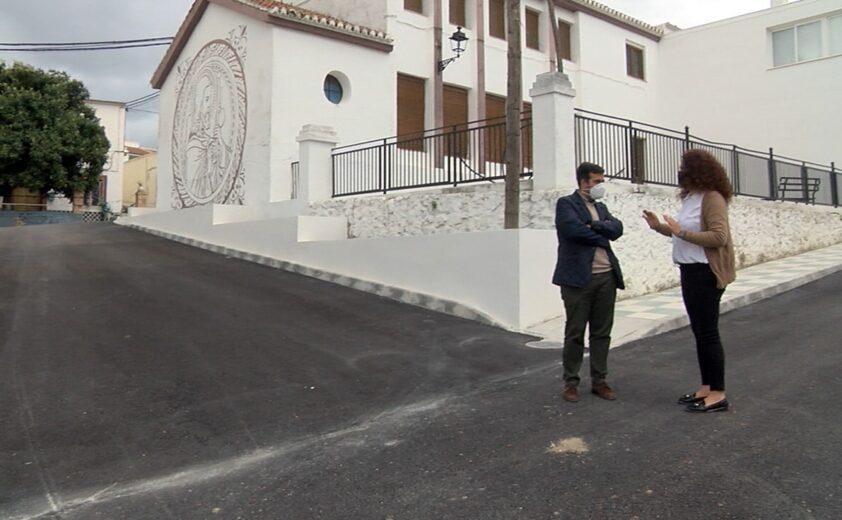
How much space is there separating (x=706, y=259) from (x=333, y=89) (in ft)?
37.5

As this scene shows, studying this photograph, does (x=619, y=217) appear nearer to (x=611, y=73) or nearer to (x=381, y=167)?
(x=381, y=167)

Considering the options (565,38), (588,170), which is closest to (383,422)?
(588,170)

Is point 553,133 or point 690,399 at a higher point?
point 553,133

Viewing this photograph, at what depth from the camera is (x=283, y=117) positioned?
1312 centimetres

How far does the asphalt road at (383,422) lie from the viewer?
2.92 metres

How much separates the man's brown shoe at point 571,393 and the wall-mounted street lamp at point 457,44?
1137cm

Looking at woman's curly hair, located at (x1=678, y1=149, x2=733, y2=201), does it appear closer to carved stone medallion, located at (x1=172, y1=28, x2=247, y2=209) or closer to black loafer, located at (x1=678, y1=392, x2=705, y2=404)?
black loafer, located at (x1=678, y1=392, x2=705, y2=404)

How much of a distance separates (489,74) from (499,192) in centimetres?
883

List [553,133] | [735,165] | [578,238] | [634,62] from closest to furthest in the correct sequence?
[578,238], [553,133], [735,165], [634,62]

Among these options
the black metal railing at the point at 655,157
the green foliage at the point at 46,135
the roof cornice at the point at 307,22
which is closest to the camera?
the black metal railing at the point at 655,157

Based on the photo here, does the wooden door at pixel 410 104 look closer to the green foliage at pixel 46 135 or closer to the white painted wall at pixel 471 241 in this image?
the white painted wall at pixel 471 241

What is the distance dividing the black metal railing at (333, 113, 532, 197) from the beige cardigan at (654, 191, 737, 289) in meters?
4.81

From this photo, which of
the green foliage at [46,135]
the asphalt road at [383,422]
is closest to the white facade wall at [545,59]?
the asphalt road at [383,422]

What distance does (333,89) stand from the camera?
14008mm
